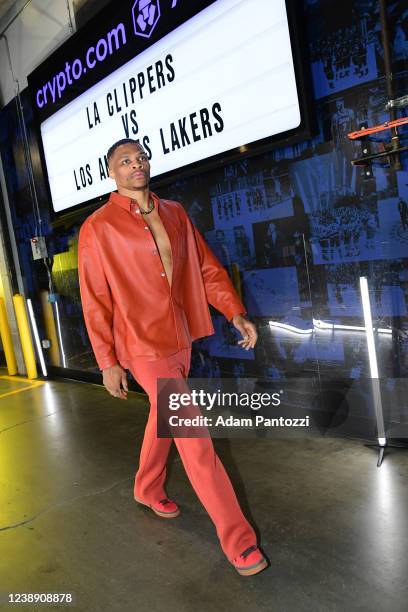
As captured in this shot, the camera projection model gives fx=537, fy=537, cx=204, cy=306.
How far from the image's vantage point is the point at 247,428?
11.6 feet

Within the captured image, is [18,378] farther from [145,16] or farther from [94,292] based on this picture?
[94,292]

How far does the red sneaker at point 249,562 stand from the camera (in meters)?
1.96

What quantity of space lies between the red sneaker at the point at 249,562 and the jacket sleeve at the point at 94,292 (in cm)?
91

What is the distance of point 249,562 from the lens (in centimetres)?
196

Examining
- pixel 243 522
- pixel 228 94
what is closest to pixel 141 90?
pixel 228 94

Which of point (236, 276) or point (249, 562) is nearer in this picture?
point (249, 562)

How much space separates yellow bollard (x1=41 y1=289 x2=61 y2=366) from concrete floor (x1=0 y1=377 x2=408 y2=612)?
2.51 metres

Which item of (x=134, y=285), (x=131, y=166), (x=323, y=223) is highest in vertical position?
(x=131, y=166)

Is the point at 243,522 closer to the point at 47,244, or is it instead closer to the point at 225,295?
the point at 225,295

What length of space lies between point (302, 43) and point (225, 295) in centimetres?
152

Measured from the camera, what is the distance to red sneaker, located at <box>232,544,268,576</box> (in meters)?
1.96

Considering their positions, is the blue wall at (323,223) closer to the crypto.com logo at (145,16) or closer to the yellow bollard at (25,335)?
the crypto.com logo at (145,16)

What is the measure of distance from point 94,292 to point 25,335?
4.20m

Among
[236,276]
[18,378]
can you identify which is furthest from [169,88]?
[18,378]
